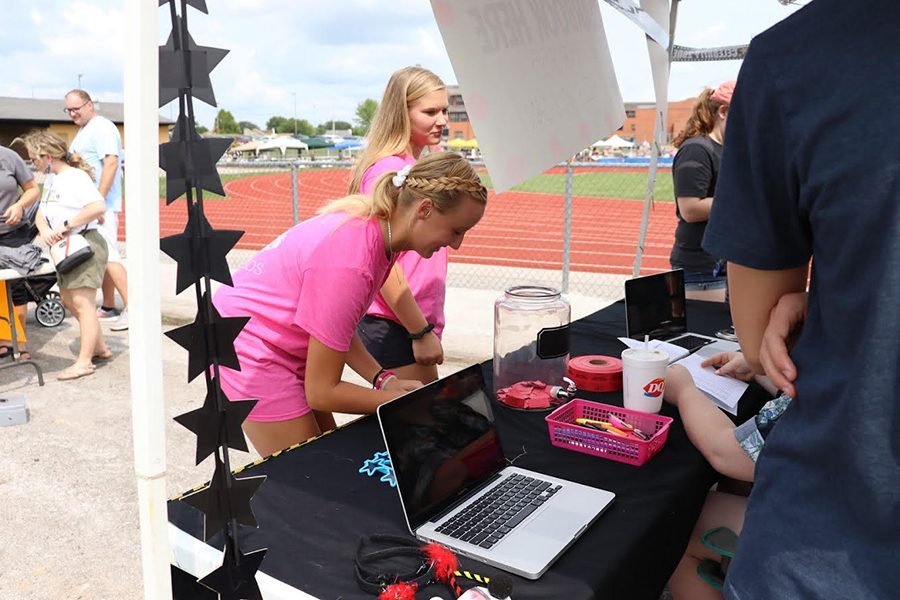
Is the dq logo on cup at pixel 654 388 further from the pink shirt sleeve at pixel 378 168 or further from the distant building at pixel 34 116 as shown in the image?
the distant building at pixel 34 116

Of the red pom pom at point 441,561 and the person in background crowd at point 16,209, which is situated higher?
the person in background crowd at point 16,209

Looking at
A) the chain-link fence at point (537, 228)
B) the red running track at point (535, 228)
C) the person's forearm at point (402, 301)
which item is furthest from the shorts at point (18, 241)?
the person's forearm at point (402, 301)

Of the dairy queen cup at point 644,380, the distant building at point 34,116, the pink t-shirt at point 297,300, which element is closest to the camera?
the pink t-shirt at point 297,300

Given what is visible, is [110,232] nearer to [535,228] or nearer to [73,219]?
[73,219]

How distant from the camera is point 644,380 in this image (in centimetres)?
173

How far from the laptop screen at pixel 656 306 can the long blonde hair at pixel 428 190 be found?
87 centimetres

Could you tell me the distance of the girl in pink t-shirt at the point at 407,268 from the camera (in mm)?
2375

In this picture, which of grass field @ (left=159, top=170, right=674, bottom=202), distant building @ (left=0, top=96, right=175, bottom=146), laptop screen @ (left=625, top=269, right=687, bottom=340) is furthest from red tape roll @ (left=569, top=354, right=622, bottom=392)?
distant building @ (left=0, top=96, right=175, bottom=146)

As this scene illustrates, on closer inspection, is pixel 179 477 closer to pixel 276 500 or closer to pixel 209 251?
pixel 276 500

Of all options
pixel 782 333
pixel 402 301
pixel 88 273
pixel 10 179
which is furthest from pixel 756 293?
pixel 10 179

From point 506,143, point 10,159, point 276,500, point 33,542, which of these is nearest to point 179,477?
point 33,542

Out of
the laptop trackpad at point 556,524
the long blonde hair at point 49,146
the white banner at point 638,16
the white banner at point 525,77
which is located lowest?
the laptop trackpad at point 556,524

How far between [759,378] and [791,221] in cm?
126

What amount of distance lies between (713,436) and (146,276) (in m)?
1.24
